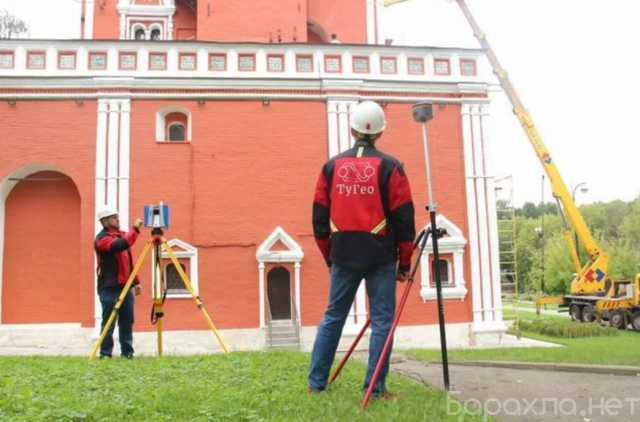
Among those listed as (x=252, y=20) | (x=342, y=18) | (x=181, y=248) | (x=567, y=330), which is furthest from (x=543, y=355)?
(x=342, y=18)

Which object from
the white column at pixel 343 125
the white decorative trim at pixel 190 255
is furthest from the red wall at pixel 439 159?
the white decorative trim at pixel 190 255

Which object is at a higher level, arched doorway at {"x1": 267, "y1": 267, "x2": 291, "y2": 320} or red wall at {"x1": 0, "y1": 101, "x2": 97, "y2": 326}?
red wall at {"x1": 0, "y1": 101, "x2": 97, "y2": 326}

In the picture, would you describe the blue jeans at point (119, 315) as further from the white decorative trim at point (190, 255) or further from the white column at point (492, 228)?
the white column at point (492, 228)

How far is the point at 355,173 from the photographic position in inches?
181

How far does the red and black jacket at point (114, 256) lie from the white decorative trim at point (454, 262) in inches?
373

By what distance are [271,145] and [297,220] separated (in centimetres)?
219

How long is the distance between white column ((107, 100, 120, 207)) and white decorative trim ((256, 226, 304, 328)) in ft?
13.3

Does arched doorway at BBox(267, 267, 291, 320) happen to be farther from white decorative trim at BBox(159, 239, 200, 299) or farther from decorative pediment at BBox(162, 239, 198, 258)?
decorative pediment at BBox(162, 239, 198, 258)

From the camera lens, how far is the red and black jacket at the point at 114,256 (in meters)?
8.03

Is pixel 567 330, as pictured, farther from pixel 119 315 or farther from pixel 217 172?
pixel 119 315

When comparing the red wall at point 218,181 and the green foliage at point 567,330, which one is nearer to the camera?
the red wall at point 218,181

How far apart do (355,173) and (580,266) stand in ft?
84.2

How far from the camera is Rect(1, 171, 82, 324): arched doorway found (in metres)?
15.3

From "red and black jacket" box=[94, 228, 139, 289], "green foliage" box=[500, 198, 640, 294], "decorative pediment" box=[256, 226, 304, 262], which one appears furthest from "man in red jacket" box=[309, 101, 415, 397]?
"green foliage" box=[500, 198, 640, 294]
